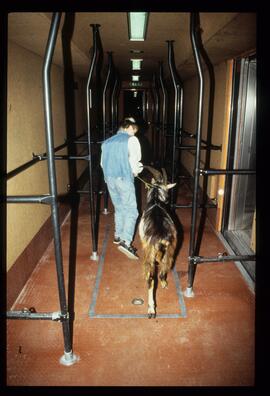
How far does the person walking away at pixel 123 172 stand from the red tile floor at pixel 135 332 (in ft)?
1.73

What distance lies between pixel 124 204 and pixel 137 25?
2329mm

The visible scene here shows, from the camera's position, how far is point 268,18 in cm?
163

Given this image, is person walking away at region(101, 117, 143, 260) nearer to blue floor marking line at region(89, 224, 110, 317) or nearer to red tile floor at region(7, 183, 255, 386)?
blue floor marking line at region(89, 224, 110, 317)

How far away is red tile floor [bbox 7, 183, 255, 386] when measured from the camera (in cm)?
251

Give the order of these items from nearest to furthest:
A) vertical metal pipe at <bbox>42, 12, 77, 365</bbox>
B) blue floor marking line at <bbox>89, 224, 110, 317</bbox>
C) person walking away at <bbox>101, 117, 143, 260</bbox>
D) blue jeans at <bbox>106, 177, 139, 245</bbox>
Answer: vertical metal pipe at <bbox>42, 12, 77, 365</bbox> → blue floor marking line at <bbox>89, 224, 110, 317</bbox> → person walking away at <bbox>101, 117, 143, 260</bbox> → blue jeans at <bbox>106, 177, 139, 245</bbox>

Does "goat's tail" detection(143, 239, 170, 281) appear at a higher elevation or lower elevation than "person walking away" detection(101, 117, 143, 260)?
lower

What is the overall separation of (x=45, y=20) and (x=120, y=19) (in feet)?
3.60

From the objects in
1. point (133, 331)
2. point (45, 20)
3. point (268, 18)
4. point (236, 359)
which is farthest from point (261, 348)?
point (45, 20)

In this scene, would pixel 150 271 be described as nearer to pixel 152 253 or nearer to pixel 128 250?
pixel 152 253

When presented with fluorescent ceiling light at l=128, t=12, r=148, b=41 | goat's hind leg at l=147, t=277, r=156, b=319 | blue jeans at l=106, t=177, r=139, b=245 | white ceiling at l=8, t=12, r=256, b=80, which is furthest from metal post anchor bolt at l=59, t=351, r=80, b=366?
fluorescent ceiling light at l=128, t=12, r=148, b=41

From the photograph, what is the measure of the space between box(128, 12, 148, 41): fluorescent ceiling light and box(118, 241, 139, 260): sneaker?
2.89 m

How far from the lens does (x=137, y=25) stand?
3.40 meters

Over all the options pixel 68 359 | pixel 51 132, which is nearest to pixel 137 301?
pixel 68 359

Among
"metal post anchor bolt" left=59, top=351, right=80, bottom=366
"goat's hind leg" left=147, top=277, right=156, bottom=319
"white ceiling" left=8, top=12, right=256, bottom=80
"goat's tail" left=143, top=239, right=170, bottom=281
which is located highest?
"white ceiling" left=8, top=12, right=256, bottom=80
